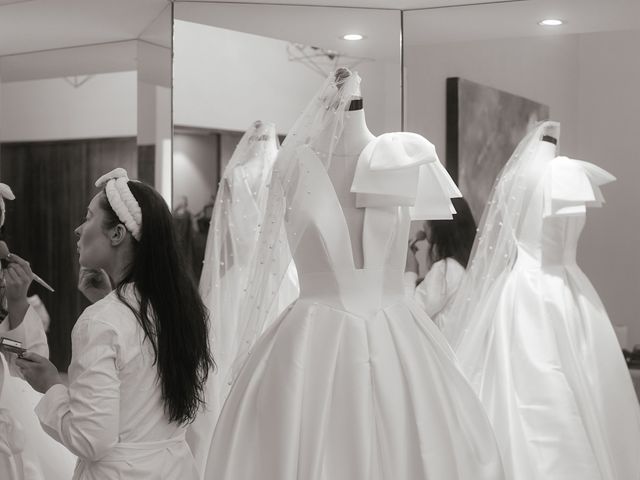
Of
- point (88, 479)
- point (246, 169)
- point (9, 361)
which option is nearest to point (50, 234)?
point (246, 169)

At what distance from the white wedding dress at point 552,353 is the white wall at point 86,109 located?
1.59m

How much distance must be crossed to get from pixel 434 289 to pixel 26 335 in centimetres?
149

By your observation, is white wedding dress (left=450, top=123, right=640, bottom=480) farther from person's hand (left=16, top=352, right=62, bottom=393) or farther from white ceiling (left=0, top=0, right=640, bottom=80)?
person's hand (left=16, top=352, right=62, bottom=393)

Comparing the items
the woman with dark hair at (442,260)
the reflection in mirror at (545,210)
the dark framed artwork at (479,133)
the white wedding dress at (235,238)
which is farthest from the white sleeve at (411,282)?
the white wedding dress at (235,238)

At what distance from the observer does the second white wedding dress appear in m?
2.21

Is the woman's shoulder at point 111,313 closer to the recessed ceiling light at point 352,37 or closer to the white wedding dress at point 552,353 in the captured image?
the white wedding dress at point 552,353

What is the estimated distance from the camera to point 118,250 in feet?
6.92

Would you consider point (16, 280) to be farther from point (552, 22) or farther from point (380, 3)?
point (552, 22)

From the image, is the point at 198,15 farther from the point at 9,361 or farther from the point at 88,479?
the point at 88,479

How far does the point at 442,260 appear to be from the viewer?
3.56 meters

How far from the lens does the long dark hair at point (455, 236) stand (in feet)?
11.7

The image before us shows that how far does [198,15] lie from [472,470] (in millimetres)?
2089

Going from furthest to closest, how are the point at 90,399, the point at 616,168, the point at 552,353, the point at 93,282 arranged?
the point at 616,168, the point at 552,353, the point at 93,282, the point at 90,399

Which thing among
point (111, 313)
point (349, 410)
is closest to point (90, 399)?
point (111, 313)
